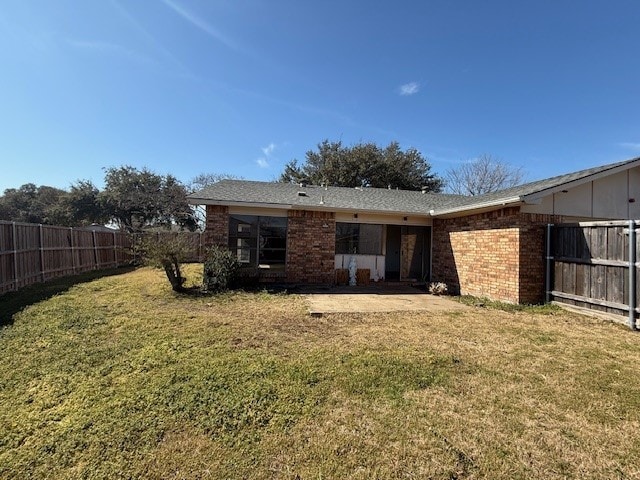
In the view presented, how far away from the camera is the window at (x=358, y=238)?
11.3 m

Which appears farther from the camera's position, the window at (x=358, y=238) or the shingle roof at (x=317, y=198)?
the window at (x=358, y=238)

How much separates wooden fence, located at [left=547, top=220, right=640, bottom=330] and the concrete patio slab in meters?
2.28

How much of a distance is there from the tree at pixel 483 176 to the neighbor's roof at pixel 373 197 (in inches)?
682

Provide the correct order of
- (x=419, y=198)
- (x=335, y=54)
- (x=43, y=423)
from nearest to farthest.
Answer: (x=43, y=423), (x=335, y=54), (x=419, y=198)

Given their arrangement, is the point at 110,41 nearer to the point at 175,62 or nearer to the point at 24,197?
the point at 175,62

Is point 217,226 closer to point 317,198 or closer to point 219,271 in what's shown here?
point 219,271

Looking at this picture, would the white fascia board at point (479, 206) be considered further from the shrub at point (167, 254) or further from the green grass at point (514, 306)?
the shrub at point (167, 254)

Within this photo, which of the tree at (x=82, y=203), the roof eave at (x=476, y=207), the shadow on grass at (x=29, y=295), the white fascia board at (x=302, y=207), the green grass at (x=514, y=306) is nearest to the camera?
the shadow on grass at (x=29, y=295)

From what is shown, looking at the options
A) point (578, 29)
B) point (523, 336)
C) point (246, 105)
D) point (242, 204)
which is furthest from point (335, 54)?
point (523, 336)

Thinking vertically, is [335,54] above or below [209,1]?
above

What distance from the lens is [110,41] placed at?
26.6ft

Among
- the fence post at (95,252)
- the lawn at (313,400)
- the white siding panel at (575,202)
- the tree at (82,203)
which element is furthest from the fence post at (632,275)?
the tree at (82,203)

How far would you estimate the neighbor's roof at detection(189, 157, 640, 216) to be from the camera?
7570 mm

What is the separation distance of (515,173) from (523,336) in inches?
1107
